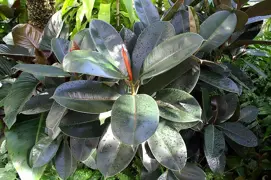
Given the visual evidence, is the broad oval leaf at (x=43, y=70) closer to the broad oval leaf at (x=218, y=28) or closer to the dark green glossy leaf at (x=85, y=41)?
the dark green glossy leaf at (x=85, y=41)

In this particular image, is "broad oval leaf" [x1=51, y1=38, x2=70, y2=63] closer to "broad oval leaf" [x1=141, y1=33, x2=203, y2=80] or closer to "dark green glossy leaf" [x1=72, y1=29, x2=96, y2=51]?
"dark green glossy leaf" [x1=72, y1=29, x2=96, y2=51]

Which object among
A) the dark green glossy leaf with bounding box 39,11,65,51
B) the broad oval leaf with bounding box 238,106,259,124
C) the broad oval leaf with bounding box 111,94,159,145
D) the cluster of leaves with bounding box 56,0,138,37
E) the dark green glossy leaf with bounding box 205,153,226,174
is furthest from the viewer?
the cluster of leaves with bounding box 56,0,138,37

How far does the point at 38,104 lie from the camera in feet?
3.12

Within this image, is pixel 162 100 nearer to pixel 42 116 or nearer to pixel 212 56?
pixel 212 56

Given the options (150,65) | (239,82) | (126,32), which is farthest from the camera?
(239,82)

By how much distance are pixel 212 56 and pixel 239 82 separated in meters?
0.13

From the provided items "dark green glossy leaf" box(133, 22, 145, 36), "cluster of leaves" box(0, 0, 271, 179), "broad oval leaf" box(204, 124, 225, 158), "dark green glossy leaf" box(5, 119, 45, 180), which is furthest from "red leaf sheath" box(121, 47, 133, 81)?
"dark green glossy leaf" box(5, 119, 45, 180)

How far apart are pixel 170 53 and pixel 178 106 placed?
0.15 m

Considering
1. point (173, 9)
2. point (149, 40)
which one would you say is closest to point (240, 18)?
point (173, 9)

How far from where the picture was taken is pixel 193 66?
88cm

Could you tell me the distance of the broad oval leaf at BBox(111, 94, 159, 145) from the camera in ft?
2.19

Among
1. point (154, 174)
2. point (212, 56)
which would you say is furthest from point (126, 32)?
point (154, 174)

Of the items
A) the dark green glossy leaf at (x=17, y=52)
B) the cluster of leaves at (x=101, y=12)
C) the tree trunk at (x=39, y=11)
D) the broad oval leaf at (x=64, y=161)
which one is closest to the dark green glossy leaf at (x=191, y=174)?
the broad oval leaf at (x=64, y=161)

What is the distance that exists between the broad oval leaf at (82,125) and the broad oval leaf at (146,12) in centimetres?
38
